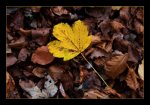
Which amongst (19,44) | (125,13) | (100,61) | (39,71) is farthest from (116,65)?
(19,44)

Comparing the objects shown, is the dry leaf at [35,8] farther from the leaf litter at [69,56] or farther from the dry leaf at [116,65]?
the dry leaf at [116,65]

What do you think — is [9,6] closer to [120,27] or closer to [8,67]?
[8,67]

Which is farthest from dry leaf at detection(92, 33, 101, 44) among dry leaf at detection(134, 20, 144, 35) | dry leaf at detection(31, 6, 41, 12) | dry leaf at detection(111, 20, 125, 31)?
dry leaf at detection(31, 6, 41, 12)

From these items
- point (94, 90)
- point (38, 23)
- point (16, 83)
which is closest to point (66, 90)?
point (94, 90)

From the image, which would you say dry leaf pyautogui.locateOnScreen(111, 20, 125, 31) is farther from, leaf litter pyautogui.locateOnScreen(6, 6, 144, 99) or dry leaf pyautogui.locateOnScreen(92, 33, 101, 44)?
dry leaf pyautogui.locateOnScreen(92, 33, 101, 44)

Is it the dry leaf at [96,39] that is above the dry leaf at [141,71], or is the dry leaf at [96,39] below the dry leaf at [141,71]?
above

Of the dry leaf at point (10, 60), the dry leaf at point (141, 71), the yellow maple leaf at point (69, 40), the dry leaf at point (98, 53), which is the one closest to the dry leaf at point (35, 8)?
the yellow maple leaf at point (69, 40)

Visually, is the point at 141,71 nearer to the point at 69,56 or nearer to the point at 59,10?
the point at 69,56
